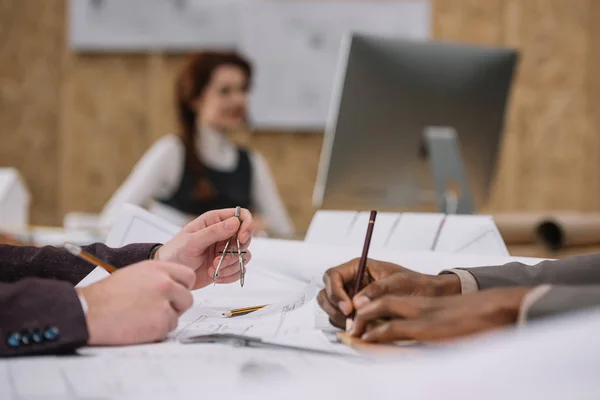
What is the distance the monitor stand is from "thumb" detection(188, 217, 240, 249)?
3.63ft

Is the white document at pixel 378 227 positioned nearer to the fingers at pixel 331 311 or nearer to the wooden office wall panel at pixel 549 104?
the fingers at pixel 331 311

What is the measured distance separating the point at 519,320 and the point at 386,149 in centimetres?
132

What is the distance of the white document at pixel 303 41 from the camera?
3.88 m

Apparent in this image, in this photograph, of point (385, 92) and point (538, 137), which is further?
point (538, 137)

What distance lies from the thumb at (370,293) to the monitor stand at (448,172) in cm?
116

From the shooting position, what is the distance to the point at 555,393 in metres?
0.37

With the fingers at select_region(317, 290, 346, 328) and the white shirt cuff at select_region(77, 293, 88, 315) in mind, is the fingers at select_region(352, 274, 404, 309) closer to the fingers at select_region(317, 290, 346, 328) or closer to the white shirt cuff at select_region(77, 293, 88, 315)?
the fingers at select_region(317, 290, 346, 328)

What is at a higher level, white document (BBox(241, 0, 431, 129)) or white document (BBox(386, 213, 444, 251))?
white document (BBox(241, 0, 431, 129))

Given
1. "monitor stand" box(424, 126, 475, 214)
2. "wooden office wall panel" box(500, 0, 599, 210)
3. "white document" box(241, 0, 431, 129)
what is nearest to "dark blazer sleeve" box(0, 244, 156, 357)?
"monitor stand" box(424, 126, 475, 214)

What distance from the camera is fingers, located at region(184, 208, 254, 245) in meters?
0.90

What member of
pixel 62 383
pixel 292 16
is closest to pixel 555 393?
pixel 62 383

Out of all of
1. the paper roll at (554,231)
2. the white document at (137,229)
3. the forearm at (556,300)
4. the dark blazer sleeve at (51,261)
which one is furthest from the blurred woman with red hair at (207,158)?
the forearm at (556,300)

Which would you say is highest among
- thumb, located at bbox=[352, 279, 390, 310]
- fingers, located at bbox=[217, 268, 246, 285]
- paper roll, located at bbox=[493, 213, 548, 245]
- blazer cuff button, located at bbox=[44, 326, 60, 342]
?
thumb, located at bbox=[352, 279, 390, 310]

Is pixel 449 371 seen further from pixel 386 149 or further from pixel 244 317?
pixel 386 149
